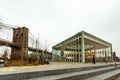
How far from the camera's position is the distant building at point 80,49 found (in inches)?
763

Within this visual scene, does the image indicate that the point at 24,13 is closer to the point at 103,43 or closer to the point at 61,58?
the point at 61,58

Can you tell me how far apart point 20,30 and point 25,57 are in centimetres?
2286

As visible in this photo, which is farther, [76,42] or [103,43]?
[103,43]

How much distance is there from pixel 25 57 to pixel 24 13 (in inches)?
267

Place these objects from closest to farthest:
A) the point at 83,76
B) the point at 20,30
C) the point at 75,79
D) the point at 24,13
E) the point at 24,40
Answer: the point at 75,79 < the point at 83,76 < the point at 24,13 < the point at 24,40 < the point at 20,30

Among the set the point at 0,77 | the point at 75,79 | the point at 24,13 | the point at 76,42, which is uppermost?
the point at 24,13

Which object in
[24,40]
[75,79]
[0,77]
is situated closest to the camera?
[0,77]

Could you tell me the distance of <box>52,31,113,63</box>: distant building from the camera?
19391 millimetres

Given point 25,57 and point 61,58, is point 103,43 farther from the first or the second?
point 25,57

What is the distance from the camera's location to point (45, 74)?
216 inches

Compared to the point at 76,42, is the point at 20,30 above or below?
above

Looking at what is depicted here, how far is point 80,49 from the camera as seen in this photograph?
67.5 feet

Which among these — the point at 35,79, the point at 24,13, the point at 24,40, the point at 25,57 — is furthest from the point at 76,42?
the point at 35,79

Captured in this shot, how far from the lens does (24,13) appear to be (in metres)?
17.6
